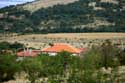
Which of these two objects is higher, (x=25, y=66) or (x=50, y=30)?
(x=25, y=66)

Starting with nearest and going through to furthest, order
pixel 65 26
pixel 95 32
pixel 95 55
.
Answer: pixel 95 55 < pixel 95 32 < pixel 65 26

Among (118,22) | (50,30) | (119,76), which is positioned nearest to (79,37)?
(50,30)

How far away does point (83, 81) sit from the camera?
123ft

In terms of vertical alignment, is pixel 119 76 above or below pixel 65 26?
above

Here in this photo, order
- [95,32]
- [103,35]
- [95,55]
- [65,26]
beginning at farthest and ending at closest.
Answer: [65,26]
[95,32]
[103,35]
[95,55]

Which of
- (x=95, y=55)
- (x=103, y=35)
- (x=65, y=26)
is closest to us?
(x=95, y=55)

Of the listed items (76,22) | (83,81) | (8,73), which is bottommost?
(76,22)

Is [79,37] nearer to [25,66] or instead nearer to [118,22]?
[118,22]

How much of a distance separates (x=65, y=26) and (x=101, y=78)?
506 ft

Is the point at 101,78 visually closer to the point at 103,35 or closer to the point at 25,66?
the point at 25,66

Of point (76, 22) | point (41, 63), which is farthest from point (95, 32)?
point (41, 63)

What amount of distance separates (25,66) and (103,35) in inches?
3880

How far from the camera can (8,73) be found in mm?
67625

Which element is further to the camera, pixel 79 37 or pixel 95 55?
pixel 79 37
